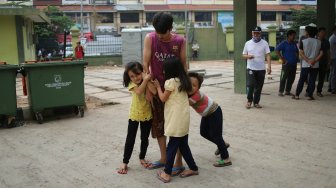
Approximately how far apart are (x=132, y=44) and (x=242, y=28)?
13942 millimetres

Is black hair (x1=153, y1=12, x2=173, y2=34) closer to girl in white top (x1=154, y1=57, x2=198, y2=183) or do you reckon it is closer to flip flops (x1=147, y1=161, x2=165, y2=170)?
girl in white top (x1=154, y1=57, x2=198, y2=183)

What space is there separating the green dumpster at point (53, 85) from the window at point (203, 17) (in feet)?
148

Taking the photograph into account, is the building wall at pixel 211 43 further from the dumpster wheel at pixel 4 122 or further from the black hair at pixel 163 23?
the black hair at pixel 163 23

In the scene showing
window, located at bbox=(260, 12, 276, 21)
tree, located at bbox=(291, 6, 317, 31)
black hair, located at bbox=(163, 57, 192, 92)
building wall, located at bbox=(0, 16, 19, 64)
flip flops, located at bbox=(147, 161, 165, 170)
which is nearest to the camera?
black hair, located at bbox=(163, 57, 192, 92)

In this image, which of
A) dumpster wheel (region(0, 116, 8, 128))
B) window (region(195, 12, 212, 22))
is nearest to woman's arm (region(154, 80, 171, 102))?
dumpster wheel (region(0, 116, 8, 128))

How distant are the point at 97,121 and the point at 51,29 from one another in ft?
92.5

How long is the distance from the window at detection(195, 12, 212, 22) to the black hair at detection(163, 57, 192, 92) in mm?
48712

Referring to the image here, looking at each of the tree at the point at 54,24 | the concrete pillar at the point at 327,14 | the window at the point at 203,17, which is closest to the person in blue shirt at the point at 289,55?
the concrete pillar at the point at 327,14

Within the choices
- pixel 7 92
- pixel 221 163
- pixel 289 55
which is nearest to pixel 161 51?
pixel 221 163

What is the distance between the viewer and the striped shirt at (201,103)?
441 centimetres

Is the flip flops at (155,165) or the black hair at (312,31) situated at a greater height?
the black hair at (312,31)

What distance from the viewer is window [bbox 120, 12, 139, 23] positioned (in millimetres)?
50719

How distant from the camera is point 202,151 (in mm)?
5352

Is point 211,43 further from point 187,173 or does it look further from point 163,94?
point 163,94
